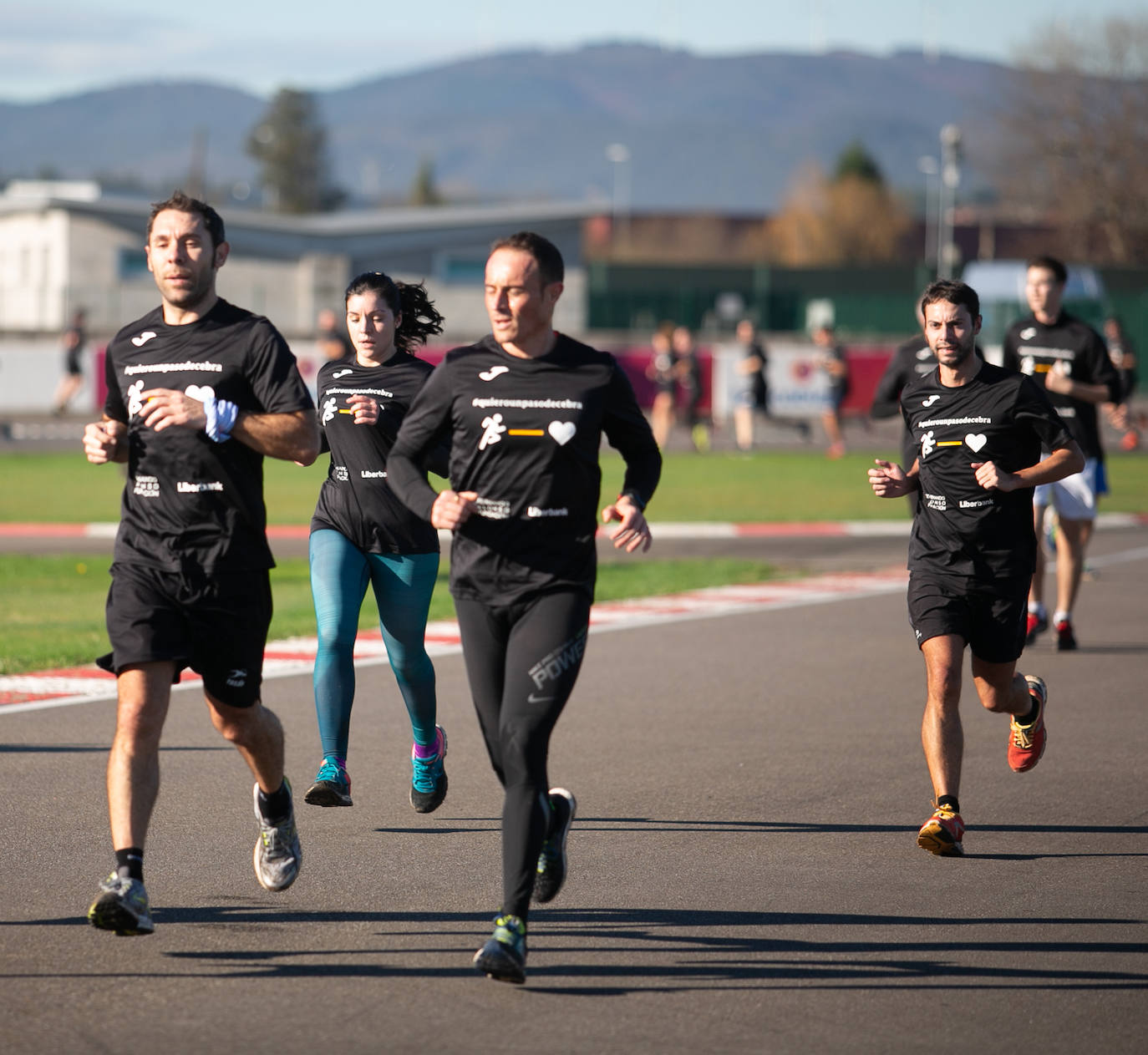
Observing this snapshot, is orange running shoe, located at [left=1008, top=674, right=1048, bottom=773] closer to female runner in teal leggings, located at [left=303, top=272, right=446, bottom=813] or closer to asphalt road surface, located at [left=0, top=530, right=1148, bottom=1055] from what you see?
asphalt road surface, located at [left=0, top=530, right=1148, bottom=1055]

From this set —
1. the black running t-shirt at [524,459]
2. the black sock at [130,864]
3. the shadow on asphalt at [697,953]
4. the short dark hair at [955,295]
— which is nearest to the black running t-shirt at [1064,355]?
the short dark hair at [955,295]

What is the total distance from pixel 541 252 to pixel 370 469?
205 centimetres

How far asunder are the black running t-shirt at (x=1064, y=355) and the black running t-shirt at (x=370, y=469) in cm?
455

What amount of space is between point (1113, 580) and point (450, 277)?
163 ft

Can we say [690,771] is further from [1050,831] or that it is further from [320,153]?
[320,153]

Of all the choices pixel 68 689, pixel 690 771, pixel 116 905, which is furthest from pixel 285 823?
pixel 68 689

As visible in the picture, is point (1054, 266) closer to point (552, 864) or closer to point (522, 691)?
point (552, 864)

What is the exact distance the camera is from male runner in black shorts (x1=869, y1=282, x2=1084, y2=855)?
21.9ft

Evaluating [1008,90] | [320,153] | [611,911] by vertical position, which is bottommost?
[611,911]

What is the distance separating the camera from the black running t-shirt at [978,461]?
22.4 ft

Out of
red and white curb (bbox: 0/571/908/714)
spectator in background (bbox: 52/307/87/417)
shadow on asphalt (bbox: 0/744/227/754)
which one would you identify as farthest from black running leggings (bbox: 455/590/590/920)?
spectator in background (bbox: 52/307/87/417)

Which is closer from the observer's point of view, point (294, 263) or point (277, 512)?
point (277, 512)

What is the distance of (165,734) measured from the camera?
27.8ft

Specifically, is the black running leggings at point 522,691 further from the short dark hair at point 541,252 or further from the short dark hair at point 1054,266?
the short dark hair at point 1054,266
